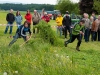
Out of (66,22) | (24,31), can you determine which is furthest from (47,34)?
(66,22)

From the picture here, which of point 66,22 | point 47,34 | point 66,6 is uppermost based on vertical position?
point 66,22

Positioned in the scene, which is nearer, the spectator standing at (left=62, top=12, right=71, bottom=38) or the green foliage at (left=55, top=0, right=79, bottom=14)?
the spectator standing at (left=62, top=12, right=71, bottom=38)

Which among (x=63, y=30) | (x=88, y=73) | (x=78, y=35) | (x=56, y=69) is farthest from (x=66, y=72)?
(x=63, y=30)

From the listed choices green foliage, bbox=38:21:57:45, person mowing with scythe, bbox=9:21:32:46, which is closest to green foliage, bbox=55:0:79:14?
green foliage, bbox=38:21:57:45

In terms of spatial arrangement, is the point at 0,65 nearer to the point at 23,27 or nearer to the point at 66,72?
the point at 66,72

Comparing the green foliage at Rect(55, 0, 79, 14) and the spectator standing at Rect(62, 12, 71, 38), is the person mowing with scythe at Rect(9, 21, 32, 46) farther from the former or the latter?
the green foliage at Rect(55, 0, 79, 14)

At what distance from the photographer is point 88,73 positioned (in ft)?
24.8

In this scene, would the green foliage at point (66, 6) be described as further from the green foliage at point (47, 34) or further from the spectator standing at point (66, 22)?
the green foliage at point (47, 34)

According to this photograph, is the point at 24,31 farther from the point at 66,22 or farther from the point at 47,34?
the point at 66,22

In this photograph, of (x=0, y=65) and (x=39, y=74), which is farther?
(x=0, y=65)

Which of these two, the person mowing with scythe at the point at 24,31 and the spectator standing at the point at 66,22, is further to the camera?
the spectator standing at the point at 66,22

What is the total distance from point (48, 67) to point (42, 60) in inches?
24.6

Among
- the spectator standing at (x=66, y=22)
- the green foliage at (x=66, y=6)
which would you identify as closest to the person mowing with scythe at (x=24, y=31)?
the spectator standing at (x=66, y=22)

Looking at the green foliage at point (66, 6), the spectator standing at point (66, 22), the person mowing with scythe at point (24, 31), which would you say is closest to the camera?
the person mowing with scythe at point (24, 31)
